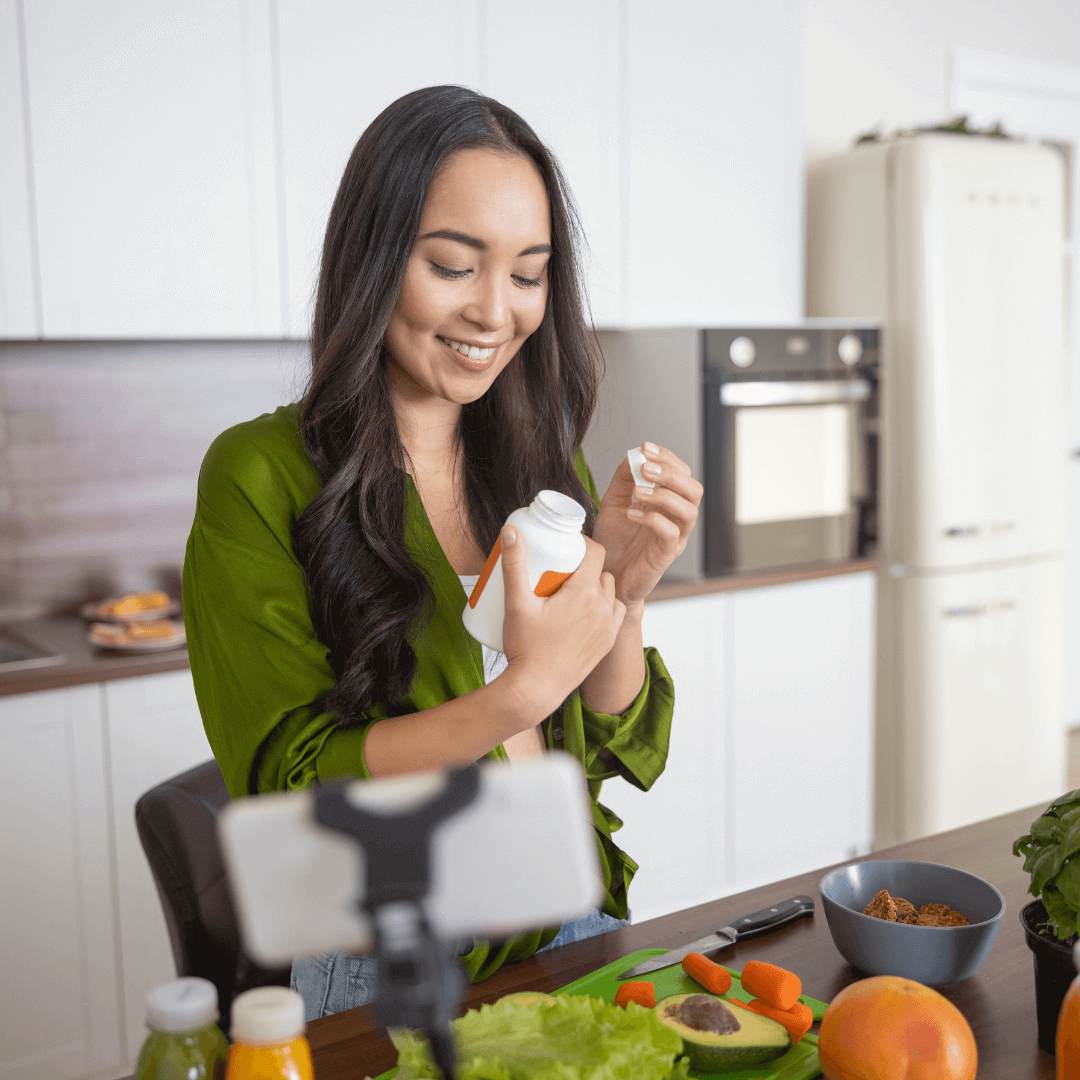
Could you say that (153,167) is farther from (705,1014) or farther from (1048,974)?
(1048,974)

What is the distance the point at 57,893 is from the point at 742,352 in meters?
1.87

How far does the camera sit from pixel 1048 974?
809mm

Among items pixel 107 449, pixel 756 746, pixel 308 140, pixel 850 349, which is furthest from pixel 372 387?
pixel 850 349

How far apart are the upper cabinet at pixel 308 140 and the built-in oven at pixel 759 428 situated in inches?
8.0

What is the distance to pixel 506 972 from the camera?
3.14 ft

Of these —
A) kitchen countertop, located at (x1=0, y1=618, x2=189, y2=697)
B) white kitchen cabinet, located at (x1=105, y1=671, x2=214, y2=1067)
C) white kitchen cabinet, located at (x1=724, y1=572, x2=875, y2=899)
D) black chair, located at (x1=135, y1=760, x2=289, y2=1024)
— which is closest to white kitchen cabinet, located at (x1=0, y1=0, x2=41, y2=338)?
kitchen countertop, located at (x1=0, y1=618, x2=189, y2=697)

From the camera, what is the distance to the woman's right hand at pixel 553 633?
863mm

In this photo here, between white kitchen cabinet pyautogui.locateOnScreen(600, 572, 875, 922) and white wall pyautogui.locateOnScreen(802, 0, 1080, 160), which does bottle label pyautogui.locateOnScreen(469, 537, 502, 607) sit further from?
white wall pyautogui.locateOnScreen(802, 0, 1080, 160)

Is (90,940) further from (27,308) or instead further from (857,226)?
(857,226)

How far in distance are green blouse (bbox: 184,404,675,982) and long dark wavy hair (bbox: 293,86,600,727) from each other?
0.07 feet

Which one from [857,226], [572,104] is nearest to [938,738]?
[857,226]

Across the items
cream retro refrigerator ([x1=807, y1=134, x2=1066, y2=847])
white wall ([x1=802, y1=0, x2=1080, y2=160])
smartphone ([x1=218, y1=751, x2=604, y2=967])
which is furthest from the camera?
white wall ([x1=802, y1=0, x2=1080, y2=160])

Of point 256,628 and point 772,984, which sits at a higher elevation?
point 256,628

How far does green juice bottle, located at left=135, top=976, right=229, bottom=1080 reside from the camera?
0.58 m
